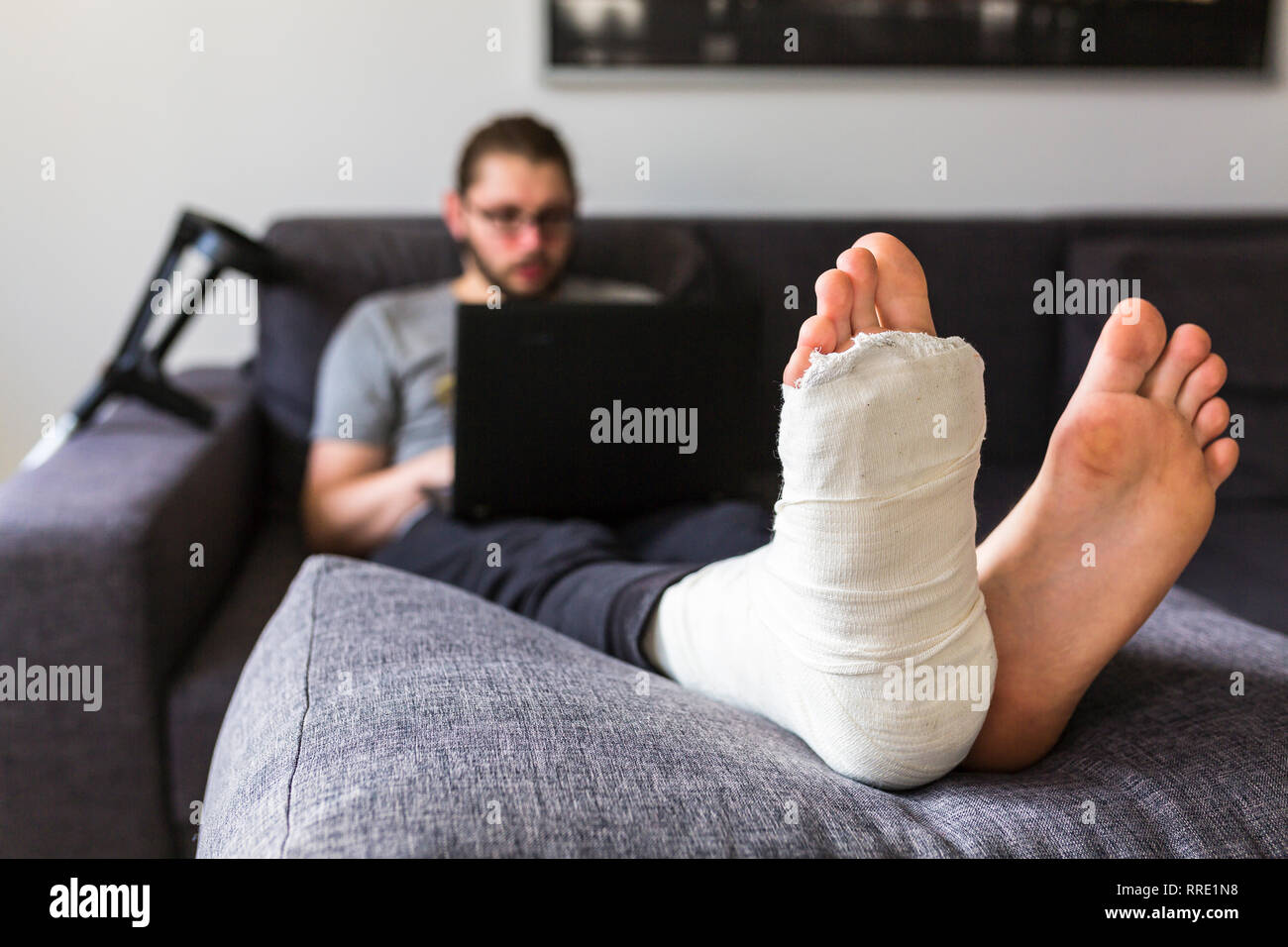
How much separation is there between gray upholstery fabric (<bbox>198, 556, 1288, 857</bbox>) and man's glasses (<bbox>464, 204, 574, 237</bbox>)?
2.66ft

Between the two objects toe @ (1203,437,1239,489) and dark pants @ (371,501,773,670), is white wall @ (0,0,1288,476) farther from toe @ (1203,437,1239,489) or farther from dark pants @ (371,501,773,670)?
toe @ (1203,437,1239,489)

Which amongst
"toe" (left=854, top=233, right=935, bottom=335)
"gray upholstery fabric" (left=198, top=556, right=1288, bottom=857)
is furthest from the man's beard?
"toe" (left=854, top=233, right=935, bottom=335)

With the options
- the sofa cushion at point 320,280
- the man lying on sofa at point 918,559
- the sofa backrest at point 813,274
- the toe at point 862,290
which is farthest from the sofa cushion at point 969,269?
the toe at point 862,290

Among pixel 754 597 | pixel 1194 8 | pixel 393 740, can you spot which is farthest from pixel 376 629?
pixel 1194 8

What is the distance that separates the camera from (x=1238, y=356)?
65.2 inches

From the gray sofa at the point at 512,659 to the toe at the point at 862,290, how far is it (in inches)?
7.0

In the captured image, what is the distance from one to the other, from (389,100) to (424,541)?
3.32 feet

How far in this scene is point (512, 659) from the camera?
33.8 inches

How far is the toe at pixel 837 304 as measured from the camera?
71 cm

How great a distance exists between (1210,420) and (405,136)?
1.54 meters

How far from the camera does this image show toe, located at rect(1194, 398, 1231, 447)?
83 cm

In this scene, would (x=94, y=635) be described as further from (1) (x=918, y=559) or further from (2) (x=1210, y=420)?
(2) (x=1210, y=420)

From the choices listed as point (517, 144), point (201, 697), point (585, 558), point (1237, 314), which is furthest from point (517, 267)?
point (1237, 314)
